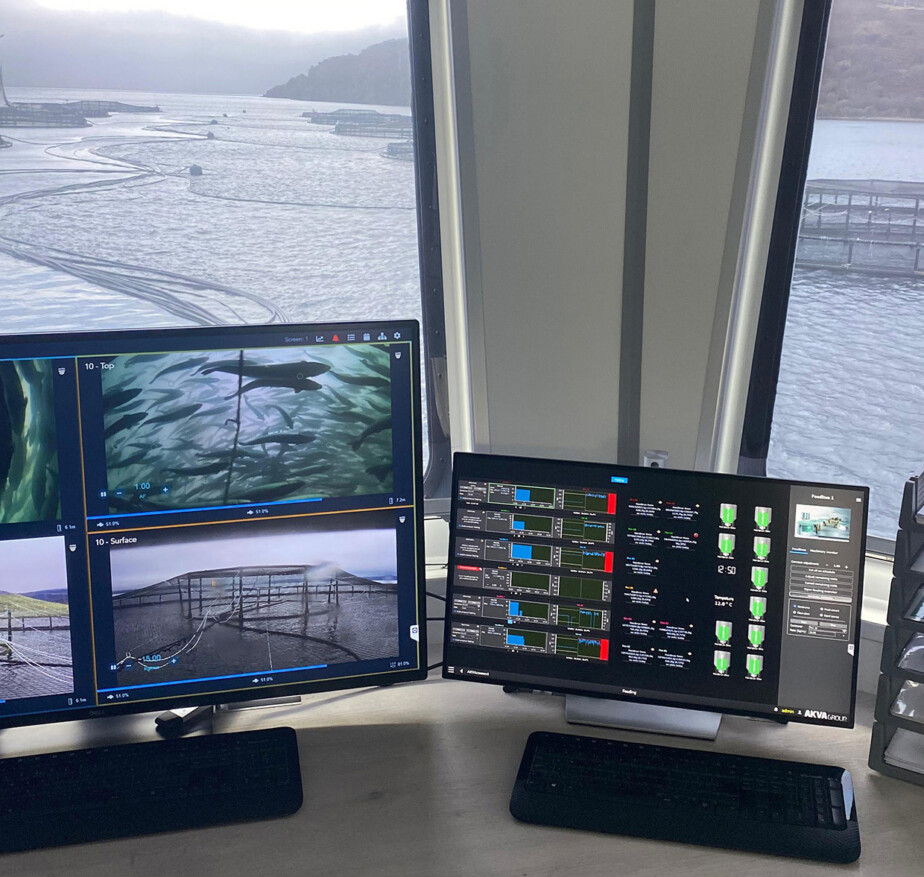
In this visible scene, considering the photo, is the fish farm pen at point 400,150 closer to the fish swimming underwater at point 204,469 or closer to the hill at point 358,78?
the hill at point 358,78

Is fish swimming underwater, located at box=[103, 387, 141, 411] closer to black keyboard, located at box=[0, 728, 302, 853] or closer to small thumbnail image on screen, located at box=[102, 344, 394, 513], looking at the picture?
small thumbnail image on screen, located at box=[102, 344, 394, 513]

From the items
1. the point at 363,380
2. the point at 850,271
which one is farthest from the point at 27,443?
the point at 850,271

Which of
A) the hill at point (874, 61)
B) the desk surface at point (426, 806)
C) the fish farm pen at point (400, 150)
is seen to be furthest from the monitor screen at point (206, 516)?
the hill at point (874, 61)

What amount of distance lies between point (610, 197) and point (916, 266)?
0.57 m

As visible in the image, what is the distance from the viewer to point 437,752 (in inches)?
53.5

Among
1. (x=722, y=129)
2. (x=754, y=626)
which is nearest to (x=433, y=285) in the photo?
(x=722, y=129)

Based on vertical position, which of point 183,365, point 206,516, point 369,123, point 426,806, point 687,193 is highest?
point 369,123

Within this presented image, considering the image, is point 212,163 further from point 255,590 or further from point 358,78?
point 255,590

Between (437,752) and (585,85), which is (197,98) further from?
(437,752)

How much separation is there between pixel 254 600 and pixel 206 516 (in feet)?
0.47

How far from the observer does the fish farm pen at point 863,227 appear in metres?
1.60

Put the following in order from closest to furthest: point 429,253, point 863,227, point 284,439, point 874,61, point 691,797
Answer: point 691,797 < point 284,439 < point 874,61 < point 863,227 < point 429,253

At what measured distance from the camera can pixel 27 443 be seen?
124 cm

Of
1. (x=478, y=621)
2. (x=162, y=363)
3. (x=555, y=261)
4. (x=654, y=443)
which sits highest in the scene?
(x=555, y=261)
